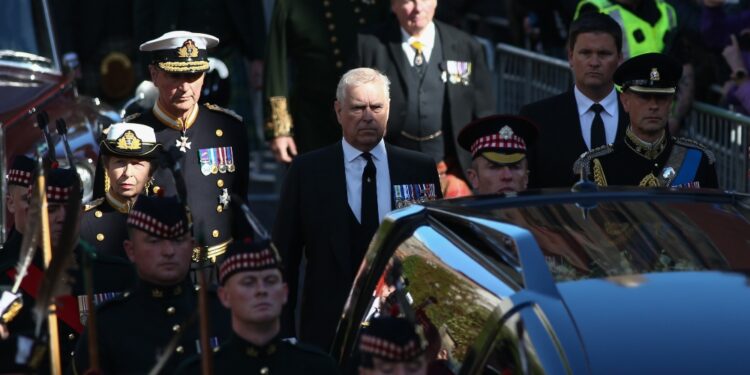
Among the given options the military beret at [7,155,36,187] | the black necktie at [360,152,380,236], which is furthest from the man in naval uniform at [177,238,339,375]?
the military beret at [7,155,36,187]

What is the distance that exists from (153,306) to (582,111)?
2699 millimetres

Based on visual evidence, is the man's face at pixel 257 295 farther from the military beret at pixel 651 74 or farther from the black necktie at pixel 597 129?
the black necktie at pixel 597 129

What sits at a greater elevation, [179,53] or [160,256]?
[179,53]

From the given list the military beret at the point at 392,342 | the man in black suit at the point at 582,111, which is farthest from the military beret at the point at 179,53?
Result: the military beret at the point at 392,342

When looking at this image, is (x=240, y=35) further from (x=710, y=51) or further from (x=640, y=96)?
(x=640, y=96)

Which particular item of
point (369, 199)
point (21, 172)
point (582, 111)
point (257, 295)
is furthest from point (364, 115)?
point (257, 295)

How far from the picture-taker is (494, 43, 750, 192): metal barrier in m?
11.1

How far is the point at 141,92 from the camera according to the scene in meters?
11.8

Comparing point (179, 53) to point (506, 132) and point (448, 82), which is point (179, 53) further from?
point (448, 82)

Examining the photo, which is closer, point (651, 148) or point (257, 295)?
point (257, 295)

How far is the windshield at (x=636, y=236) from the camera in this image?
5.85 m

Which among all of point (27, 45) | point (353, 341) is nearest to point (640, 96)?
point (353, 341)

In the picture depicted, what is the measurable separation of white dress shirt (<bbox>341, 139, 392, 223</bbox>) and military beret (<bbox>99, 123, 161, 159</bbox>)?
0.89m

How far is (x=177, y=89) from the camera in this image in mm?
9555
